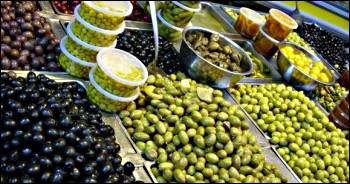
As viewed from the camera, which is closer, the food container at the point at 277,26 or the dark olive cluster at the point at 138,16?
the dark olive cluster at the point at 138,16

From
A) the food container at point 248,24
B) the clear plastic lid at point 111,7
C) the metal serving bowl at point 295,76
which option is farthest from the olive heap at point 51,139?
the food container at point 248,24

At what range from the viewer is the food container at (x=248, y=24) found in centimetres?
370

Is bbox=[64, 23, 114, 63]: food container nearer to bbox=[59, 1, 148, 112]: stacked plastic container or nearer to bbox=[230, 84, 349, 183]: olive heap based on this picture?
bbox=[59, 1, 148, 112]: stacked plastic container

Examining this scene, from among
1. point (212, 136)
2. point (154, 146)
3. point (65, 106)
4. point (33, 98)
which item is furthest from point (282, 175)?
point (33, 98)

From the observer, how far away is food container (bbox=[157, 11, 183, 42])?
310 centimetres

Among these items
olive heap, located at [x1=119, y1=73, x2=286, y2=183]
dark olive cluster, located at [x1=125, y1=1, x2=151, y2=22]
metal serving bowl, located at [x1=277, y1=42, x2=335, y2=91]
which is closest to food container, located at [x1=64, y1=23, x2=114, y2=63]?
olive heap, located at [x1=119, y1=73, x2=286, y2=183]

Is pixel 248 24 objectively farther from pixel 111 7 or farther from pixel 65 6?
pixel 111 7

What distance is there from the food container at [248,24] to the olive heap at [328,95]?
0.74 m

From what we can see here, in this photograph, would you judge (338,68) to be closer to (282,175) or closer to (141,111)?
(282,175)

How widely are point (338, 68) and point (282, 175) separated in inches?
80.1

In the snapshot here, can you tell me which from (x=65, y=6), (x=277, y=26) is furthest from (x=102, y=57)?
(x=277, y=26)

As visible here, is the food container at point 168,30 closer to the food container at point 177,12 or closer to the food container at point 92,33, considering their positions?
the food container at point 177,12

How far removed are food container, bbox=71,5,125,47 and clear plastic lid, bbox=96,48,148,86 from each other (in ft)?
0.21

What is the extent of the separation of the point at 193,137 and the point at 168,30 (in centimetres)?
115
